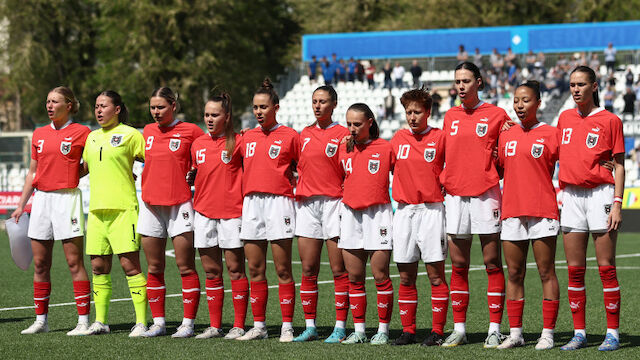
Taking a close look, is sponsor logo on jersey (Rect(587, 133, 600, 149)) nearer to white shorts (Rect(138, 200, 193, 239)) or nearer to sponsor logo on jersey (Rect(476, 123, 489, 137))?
sponsor logo on jersey (Rect(476, 123, 489, 137))

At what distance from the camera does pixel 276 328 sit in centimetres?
966

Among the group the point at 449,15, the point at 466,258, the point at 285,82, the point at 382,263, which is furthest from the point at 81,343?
the point at 449,15

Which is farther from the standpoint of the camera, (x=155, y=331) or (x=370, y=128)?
(x=155, y=331)

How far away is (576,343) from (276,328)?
2.96 metres

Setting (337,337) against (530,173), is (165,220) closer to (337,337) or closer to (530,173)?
(337,337)

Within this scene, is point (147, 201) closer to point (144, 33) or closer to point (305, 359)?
point (305, 359)

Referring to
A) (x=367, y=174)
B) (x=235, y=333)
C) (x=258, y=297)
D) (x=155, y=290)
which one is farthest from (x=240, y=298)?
(x=367, y=174)

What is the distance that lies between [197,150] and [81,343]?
1953 mm

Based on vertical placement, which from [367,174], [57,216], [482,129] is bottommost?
[57,216]

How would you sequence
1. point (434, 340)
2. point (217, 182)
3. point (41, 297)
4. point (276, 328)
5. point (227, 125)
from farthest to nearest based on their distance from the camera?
point (276, 328) → point (41, 297) → point (227, 125) → point (217, 182) → point (434, 340)

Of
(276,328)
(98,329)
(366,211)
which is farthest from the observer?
(276,328)

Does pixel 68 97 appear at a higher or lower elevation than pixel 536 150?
higher

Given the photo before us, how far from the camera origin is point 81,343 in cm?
864

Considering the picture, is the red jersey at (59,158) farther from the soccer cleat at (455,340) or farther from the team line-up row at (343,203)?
the soccer cleat at (455,340)
